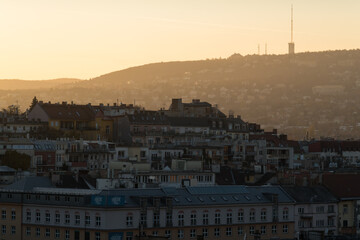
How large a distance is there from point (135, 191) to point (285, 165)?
56926 mm

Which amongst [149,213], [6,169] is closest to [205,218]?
[149,213]

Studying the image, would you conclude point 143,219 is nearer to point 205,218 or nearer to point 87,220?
point 87,220

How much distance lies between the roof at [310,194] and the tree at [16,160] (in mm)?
24899

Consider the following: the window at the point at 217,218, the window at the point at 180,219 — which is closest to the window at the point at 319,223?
the window at the point at 217,218

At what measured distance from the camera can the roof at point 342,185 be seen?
113500 millimetres

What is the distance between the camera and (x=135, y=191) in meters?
96.1

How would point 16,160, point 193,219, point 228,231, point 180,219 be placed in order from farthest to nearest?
point 16,160 < point 228,231 < point 193,219 < point 180,219

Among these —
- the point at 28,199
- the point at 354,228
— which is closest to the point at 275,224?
the point at 354,228

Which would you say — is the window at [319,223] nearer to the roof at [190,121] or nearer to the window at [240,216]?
the window at [240,216]

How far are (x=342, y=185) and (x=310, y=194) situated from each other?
604 centimetres

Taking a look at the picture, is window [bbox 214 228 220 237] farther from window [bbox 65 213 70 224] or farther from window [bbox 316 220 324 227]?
window [bbox 316 220 324 227]

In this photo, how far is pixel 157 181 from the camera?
109m

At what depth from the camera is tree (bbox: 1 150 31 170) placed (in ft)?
395

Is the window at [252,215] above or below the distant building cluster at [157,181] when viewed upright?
below
